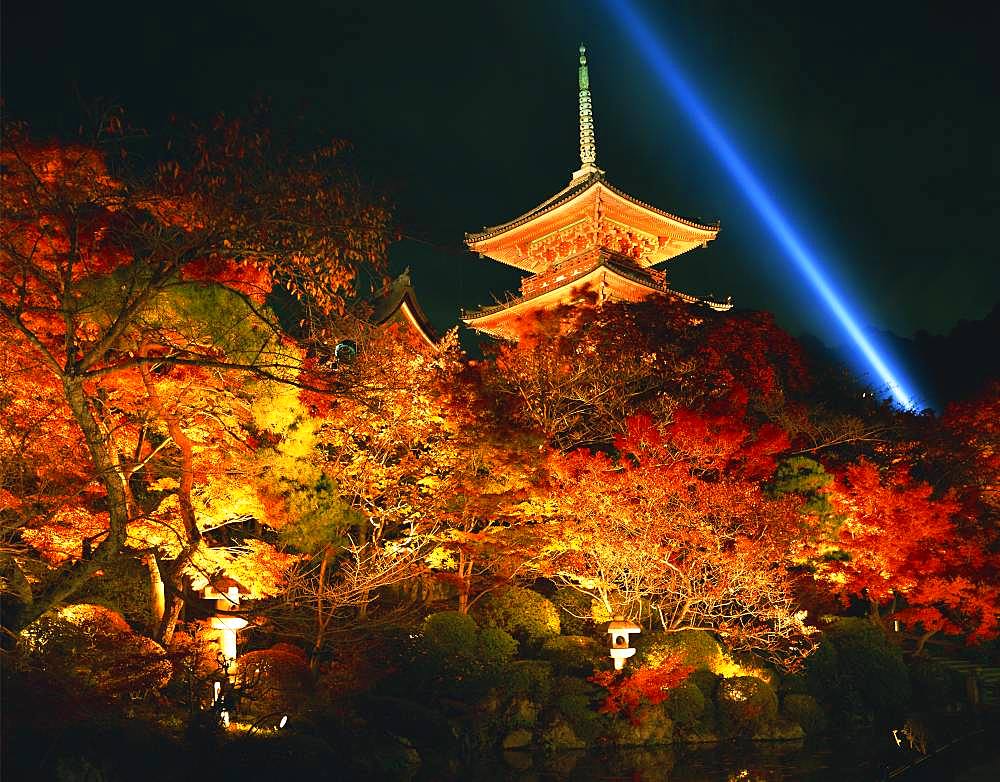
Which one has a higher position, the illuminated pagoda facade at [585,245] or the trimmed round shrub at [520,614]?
the illuminated pagoda facade at [585,245]

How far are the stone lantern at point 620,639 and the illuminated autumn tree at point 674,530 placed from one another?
26.8 inches

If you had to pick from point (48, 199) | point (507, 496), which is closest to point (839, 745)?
point (507, 496)

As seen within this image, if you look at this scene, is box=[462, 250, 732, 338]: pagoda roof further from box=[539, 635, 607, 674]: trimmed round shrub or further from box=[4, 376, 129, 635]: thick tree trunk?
box=[4, 376, 129, 635]: thick tree trunk

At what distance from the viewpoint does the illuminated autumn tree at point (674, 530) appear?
12078 millimetres

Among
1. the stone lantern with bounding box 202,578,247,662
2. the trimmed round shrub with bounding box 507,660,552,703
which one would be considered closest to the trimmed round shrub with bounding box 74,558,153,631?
the stone lantern with bounding box 202,578,247,662

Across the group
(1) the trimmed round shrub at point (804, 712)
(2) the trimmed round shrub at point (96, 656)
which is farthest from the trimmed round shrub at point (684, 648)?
(2) the trimmed round shrub at point (96, 656)

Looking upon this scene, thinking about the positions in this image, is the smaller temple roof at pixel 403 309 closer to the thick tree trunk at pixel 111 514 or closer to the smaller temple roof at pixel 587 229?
the smaller temple roof at pixel 587 229

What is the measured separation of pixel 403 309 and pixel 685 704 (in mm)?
14569

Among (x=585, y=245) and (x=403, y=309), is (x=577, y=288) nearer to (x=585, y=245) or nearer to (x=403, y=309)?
(x=585, y=245)

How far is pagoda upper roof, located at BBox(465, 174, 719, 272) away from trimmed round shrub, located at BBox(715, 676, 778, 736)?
15822mm

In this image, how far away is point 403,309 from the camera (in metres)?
23.9

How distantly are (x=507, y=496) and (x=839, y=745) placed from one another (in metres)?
5.74

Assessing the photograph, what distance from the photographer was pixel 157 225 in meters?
6.53

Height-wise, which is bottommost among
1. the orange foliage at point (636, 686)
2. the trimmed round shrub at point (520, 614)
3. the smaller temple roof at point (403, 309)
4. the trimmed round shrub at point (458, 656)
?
the orange foliage at point (636, 686)
